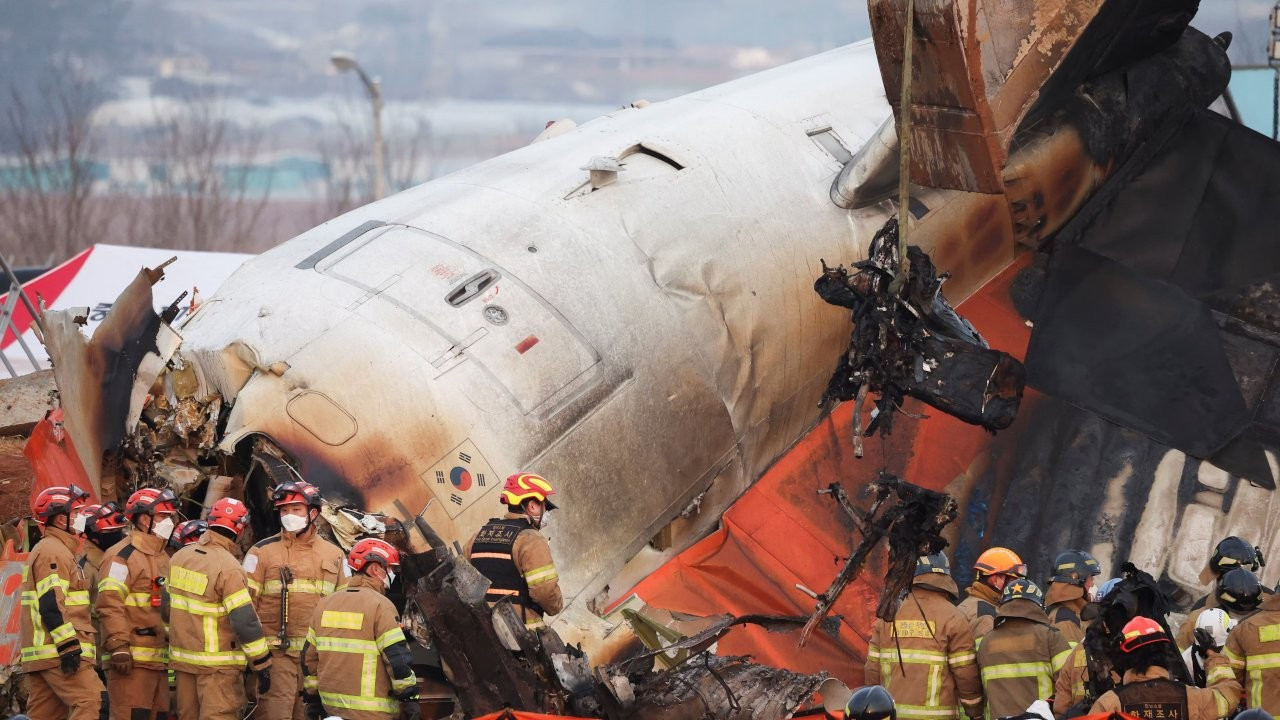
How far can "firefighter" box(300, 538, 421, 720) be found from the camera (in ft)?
31.8

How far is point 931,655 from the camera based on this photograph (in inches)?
387

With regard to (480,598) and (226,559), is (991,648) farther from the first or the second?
(226,559)

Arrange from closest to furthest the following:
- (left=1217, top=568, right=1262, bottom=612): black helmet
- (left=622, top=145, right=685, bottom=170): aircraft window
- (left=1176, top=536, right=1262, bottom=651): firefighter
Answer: (left=1217, top=568, right=1262, bottom=612): black helmet < (left=1176, top=536, right=1262, bottom=651): firefighter < (left=622, top=145, right=685, bottom=170): aircraft window

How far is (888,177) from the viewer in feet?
44.1

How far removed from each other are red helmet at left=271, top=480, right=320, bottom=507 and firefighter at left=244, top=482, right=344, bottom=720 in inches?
5.0

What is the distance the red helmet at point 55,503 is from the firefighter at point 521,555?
3384 mm

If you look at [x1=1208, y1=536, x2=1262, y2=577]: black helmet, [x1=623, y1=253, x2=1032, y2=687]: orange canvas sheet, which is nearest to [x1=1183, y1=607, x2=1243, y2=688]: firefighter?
[x1=1208, y1=536, x2=1262, y2=577]: black helmet

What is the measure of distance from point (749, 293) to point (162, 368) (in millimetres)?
4762

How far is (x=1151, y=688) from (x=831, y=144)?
289 inches

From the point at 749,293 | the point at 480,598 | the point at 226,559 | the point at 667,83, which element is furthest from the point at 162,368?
the point at 667,83

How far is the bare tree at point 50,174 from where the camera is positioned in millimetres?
56438

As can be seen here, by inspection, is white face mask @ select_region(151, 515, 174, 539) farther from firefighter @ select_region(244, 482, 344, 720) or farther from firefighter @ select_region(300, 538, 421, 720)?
firefighter @ select_region(300, 538, 421, 720)

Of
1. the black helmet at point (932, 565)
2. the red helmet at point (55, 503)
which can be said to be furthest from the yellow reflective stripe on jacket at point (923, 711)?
the red helmet at point (55, 503)

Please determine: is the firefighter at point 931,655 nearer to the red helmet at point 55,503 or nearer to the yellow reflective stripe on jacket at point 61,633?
the yellow reflective stripe on jacket at point 61,633
